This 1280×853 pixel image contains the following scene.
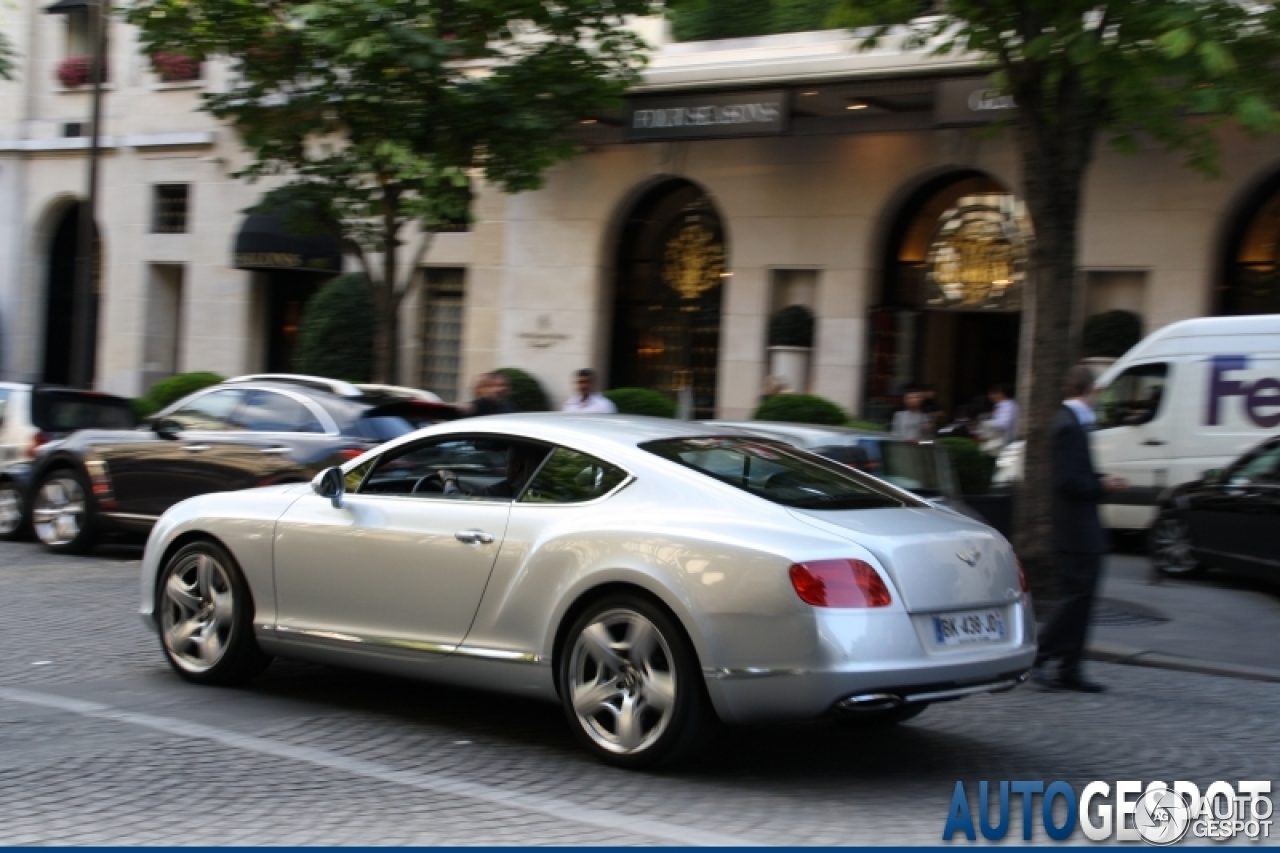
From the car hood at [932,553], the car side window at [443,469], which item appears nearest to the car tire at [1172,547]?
the car hood at [932,553]

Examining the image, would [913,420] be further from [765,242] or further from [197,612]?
[197,612]

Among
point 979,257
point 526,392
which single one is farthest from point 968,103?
point 526,392

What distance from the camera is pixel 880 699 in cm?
588

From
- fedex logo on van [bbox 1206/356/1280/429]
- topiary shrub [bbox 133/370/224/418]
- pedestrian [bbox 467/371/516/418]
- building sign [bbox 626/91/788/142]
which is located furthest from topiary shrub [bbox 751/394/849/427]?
topiary shrub [bbox 133/370/224/418]

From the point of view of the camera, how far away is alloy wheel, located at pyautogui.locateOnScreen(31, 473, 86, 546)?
45.8 ft

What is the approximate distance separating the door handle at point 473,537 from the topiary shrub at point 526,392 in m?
16.4

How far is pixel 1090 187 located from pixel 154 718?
15.2 meters

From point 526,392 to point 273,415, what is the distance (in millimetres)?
10537

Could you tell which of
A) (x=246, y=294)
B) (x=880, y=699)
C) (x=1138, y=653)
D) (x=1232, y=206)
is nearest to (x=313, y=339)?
(x=246, y=294)

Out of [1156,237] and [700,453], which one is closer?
[700,453]

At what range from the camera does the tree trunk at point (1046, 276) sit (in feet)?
36.8

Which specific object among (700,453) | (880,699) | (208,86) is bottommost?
(880,699)

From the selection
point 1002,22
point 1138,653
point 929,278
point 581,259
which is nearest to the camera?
point 1138,653

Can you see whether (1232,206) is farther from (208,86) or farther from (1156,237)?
(208,86)
